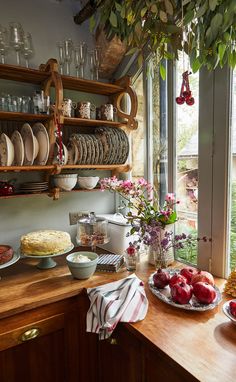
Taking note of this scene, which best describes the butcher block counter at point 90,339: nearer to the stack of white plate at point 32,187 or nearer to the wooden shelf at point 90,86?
the stack of white plate at point 32,187

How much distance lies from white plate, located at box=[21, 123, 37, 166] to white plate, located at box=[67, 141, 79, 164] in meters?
0.24

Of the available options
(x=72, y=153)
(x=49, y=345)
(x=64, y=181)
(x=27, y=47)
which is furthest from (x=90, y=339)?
(x=27, y=47)

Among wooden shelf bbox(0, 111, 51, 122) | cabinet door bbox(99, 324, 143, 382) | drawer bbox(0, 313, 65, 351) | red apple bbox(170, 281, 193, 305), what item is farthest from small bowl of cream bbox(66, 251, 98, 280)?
wooden shelf bbox(0, 111, 51, 122)

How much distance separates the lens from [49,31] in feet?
5.45

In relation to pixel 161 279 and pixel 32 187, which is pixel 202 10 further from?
pixel 32 187

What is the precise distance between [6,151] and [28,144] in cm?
16

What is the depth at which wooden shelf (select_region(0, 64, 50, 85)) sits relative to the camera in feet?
4.42

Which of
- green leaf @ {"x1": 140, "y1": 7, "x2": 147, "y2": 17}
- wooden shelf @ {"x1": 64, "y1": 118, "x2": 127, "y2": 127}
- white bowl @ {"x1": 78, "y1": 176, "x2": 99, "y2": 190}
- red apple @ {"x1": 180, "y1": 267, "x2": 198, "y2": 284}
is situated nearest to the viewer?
green leaf @ {"x1": 140, "y1": 7, "x2": 147, "y2": 17}

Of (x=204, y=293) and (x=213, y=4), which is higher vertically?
(x=213, y=4)

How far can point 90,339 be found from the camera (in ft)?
4.11

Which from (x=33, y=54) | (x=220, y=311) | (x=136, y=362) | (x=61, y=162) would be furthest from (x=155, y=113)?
(x=136, y=362)

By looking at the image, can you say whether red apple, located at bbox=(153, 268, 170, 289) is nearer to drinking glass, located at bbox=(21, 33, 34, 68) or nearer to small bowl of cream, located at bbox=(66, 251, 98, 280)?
small bowl of cream, located at bbox=(66, 251, 98, 280)

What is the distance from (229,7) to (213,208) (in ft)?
2.73

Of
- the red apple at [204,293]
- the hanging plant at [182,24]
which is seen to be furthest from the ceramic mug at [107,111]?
the red apple at [204,293]
